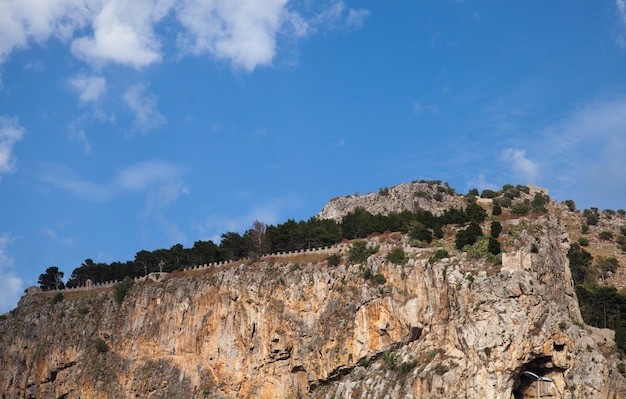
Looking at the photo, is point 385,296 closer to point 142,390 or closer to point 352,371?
point 352,371

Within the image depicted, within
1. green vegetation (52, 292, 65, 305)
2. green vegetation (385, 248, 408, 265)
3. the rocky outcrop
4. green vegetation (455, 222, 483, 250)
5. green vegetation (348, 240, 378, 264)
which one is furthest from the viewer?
the rocky outcrop

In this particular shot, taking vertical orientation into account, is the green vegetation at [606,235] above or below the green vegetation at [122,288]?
above

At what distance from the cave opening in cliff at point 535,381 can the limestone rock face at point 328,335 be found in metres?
0.11

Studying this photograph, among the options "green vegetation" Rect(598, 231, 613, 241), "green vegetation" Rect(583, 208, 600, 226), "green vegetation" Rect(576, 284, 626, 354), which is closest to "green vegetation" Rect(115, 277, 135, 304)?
"green vegetation" Rect(576, 284, 626, 354)

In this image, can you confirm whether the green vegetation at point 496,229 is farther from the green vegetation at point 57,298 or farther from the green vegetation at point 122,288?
the green vegetation at point 57,298

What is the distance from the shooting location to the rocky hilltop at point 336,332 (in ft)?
233

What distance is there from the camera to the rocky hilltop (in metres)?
71.1

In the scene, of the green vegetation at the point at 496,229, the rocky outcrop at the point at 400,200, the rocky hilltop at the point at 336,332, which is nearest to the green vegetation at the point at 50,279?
the rocky hilltop at the point at 336,332

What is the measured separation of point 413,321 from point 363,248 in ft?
36.6

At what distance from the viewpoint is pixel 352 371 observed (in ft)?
263

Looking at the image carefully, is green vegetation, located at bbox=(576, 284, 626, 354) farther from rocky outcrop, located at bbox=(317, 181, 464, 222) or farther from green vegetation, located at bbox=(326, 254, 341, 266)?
rocky outcrop, located at bbox=(317, 181, 464, 222)

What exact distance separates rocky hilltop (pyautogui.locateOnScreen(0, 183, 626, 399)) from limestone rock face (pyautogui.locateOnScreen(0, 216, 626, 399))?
0.12 metres

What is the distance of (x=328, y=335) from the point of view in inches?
3255

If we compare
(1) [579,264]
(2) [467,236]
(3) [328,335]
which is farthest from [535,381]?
(1) [579,264]
